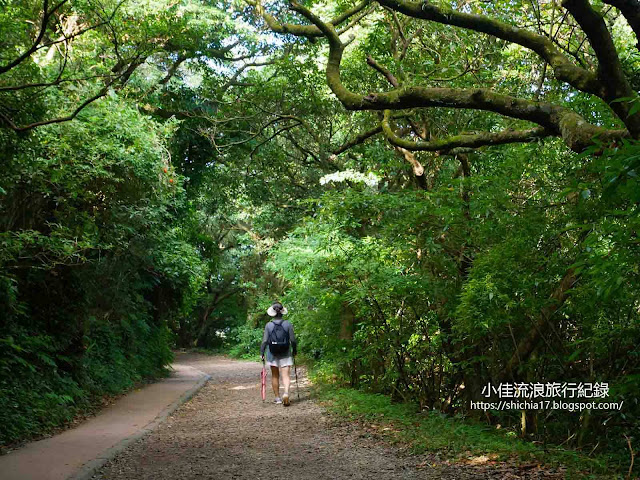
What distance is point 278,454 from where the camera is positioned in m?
7.33

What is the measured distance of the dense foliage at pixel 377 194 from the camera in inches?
228

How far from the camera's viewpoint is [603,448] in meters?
6.88

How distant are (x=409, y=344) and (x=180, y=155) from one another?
11661 mm

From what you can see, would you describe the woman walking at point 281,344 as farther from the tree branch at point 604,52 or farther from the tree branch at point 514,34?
the tree branch at point 604,52

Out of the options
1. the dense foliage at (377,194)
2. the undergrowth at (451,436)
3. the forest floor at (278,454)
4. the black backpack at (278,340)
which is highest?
the dense foliage at (377,194)

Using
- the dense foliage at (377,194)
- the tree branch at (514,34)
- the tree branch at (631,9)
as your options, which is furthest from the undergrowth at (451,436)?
the tree branch at (631,9)

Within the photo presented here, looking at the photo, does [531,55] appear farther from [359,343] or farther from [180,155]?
[180,155]

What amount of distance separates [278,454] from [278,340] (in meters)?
4.70

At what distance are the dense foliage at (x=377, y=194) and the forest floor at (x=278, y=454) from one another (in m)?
1.56

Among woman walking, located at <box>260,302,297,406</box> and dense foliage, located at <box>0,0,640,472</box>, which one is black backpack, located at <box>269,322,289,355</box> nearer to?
woman walking, located at <box>260,302,297,406</box>

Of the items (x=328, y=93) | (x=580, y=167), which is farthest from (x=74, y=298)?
(x=580, y=167)

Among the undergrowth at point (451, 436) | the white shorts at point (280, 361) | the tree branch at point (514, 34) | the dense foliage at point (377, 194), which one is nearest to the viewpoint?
the tree branch at point (514, 34)

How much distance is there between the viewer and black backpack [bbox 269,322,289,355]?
12.0 m

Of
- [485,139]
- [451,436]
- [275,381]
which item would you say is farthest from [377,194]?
[275,381]
